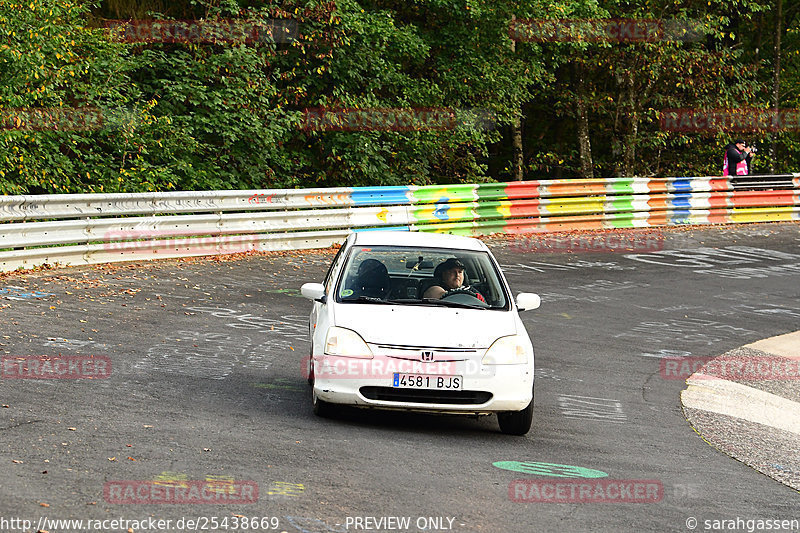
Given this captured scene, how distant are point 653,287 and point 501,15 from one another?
10.0 meters

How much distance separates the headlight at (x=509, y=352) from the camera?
318 inches

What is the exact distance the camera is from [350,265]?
9.06 meters

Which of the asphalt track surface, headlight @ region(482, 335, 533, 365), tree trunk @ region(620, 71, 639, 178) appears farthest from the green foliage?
headlight @ region(482, 335, 533, 365)

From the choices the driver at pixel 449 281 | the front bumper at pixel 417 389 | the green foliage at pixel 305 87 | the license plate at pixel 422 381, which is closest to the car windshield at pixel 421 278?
the driver at pixel 449 281

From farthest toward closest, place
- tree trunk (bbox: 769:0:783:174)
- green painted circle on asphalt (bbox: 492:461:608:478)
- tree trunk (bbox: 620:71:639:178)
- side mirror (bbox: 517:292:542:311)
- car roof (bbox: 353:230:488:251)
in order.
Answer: tree trunk (bbox: 769:0:783:174)
tree trunk (bbox: 620:71:639:178)
car roof (bbox: 353:230:488:251)
side mirror (bbox: 517:292:542:311)
green painted circle on asphalt (bbox: 492:461:608:478)

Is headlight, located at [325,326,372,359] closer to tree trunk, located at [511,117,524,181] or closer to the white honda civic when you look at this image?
the white honda civic

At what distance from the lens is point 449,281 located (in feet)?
29.9

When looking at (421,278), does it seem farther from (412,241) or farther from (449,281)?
(412,241)

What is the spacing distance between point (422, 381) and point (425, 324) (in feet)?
1.55

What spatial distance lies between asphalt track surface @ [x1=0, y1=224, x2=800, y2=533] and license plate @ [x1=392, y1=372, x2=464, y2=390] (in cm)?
39

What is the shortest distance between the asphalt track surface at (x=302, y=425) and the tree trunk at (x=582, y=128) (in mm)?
14982

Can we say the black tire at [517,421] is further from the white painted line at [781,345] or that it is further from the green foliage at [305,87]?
the green foliage at [305,87]

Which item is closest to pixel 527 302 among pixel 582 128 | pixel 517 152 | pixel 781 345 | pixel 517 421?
pixel 517 421

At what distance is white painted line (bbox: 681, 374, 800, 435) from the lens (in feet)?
32.7
